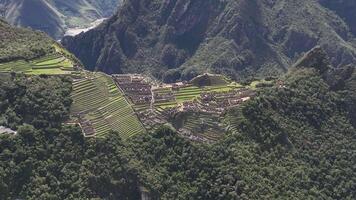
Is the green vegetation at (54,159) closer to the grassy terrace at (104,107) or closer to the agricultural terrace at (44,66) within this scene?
the grassy terrace at (104,107)

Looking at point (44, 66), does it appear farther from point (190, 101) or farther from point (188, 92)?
point (190, 101)

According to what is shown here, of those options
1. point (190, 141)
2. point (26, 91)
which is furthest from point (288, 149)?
point (26, 91)

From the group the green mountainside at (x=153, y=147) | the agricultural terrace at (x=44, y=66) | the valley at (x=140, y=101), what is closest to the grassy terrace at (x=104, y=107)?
the valley at (x=140, y=101)

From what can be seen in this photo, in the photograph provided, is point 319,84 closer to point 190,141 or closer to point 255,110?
point 255,110

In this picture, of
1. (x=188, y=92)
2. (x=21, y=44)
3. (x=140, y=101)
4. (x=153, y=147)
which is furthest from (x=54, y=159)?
(x=21, y=44)

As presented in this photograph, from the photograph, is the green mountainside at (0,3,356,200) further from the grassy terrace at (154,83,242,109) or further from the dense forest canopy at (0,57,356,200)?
the grassy terrace at (154,83,242,109)

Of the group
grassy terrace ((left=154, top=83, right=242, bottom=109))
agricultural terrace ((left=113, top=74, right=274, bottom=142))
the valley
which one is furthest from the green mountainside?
grassy terrace ((left=154, top=83, right=242, bottom=109))
